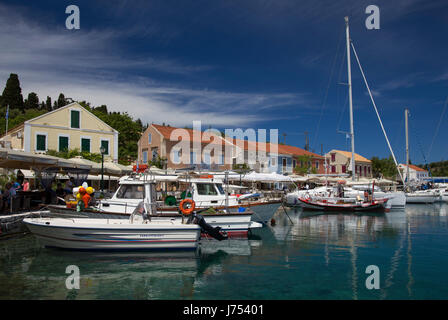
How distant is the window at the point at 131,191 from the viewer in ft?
52.7

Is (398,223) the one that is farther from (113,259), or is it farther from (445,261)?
(113,259)

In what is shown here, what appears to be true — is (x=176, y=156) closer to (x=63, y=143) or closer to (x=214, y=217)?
(x=63, y=143)

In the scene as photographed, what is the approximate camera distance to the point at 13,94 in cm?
7531

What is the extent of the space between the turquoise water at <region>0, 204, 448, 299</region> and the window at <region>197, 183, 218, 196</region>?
3177 mm

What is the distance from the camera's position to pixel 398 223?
23.4m

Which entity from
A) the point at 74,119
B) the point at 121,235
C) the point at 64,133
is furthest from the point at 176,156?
the point at 121,235

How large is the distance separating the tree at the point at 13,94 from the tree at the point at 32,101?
115 inches

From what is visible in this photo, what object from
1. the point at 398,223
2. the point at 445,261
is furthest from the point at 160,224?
the point at 398,223

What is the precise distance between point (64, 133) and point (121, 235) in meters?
24.3

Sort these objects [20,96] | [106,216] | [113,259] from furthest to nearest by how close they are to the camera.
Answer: [20,96] → [106,216] → [113,259]

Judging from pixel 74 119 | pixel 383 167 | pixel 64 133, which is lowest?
pixel 383 167

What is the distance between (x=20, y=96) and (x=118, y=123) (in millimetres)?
39893

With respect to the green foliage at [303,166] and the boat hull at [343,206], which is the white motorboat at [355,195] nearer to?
the boat hull at [343,206]

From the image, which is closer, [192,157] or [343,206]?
[343,206]
